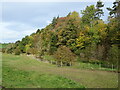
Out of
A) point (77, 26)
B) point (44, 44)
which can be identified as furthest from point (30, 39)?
point (77, 26)

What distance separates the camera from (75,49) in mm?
35469

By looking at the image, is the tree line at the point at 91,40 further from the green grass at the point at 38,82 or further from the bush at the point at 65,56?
the green grass at the point at 38,82

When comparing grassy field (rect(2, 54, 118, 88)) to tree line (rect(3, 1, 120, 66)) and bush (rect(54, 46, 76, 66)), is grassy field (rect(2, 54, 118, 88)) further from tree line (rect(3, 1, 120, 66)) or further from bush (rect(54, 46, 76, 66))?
bush (rect(54, 46, 76, 66))

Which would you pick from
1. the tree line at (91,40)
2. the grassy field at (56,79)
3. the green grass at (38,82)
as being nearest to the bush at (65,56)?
the tree line at (91,40)

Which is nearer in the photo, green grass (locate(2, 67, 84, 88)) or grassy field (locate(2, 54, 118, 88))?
green grass (locate(2, 67, 84, 88))

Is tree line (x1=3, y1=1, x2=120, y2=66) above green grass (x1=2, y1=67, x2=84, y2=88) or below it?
above

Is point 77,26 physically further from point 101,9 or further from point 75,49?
point 101,9

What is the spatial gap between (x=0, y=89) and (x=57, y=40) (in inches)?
1485

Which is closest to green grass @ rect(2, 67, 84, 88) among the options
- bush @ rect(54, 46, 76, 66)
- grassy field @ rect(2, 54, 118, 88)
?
grassy field @ rect(2, 54, 118, 88)

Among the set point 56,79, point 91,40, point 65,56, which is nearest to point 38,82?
point 56,79

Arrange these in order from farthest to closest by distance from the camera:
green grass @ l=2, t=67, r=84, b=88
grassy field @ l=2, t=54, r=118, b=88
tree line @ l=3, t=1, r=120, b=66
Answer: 1. tree line @ l=3, t=1, r=120, b=66
2. grassy field @ l=2, t=54, r=118, b=88
3. green grass @ l=2, t=67, r=84, b=88

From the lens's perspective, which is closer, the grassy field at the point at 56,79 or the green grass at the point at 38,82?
the green grass at the point at 38,82

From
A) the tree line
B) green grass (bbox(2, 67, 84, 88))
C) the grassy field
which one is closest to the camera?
green grass (bbox(2, 67, 84, 88))

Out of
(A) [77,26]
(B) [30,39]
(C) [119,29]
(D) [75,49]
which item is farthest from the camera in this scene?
(B) [30,39]
